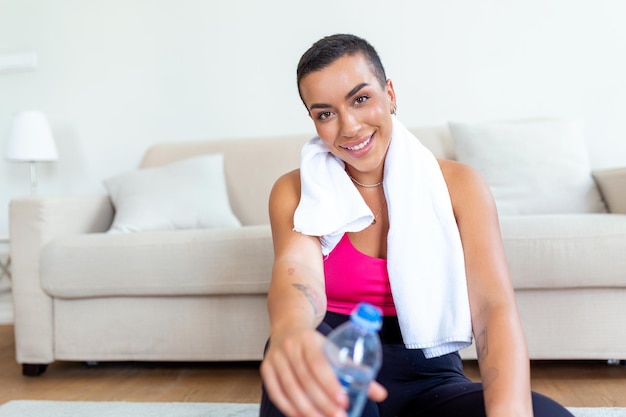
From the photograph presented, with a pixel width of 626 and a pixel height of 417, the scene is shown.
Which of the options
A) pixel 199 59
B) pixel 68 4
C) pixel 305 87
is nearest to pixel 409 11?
pixel 199 59

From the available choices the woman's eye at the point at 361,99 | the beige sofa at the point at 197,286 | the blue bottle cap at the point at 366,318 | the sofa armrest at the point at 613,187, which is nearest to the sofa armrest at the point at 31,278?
the beige sofa at the point at 197,286

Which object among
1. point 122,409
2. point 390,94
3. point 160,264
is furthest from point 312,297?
point 160,264

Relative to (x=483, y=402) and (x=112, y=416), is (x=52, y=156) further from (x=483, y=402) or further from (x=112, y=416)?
(x=483, y=402)

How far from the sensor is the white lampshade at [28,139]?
2.81 meters

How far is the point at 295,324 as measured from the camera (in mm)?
773

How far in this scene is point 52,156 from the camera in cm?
288

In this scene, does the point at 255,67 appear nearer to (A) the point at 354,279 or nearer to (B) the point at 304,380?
(A) the point at 354,279

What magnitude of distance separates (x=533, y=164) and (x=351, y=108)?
1416mm

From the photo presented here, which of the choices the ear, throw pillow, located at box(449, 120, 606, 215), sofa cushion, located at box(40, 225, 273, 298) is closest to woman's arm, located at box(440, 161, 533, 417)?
the ear

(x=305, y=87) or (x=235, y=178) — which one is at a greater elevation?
(x=305, y=87)

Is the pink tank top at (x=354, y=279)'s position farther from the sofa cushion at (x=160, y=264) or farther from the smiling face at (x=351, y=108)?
the sofa cushion at (x=160, y=264)

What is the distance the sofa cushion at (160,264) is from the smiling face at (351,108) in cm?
82

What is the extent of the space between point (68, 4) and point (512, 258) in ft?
8.31

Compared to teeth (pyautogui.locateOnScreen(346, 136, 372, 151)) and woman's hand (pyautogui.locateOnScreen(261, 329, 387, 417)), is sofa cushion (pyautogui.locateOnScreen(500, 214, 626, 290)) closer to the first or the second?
teeth (pyautogui.locateOnScreen(346, 136, 372, 151))
